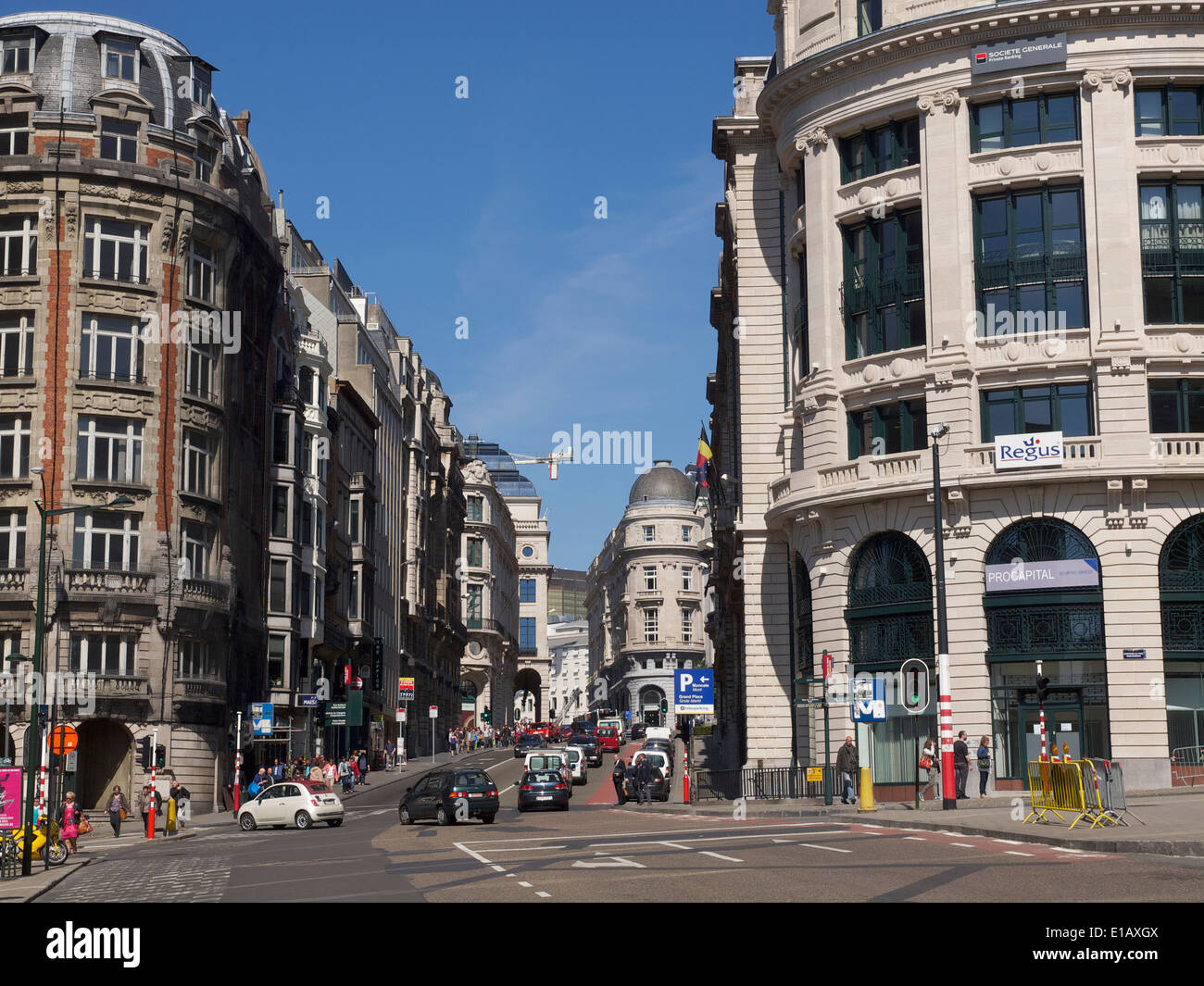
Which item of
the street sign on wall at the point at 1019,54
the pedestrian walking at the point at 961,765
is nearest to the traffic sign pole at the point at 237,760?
the pedestrian walking at the point at 961,765

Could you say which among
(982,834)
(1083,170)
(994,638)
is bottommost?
(982,834)

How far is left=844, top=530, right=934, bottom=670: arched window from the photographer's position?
48.2m

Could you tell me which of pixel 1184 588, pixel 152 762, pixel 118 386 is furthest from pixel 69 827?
pixel 1184 588

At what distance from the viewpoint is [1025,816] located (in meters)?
33.6

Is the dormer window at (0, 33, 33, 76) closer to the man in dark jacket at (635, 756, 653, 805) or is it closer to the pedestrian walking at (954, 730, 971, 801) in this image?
the man in dark jacket at (635, 756, 653, 805)

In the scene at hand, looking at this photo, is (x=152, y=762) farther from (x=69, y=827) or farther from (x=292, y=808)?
(x=69, y=827)

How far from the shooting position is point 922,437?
49250 millimetres

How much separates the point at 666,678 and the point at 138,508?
461 ft

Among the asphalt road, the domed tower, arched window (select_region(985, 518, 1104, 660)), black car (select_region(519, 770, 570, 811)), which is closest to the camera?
the asphalt road

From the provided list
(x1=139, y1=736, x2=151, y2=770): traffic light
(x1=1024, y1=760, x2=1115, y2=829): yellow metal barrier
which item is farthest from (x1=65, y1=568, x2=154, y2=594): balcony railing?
(x1=1024, y1=760, x2=1115, y2=829): yellow metal barrier

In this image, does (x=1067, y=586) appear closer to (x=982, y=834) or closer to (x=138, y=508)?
(x=982, y=834)

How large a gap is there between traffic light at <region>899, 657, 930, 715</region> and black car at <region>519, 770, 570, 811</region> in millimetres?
11104

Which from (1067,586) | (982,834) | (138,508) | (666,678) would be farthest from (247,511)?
(666,678)
